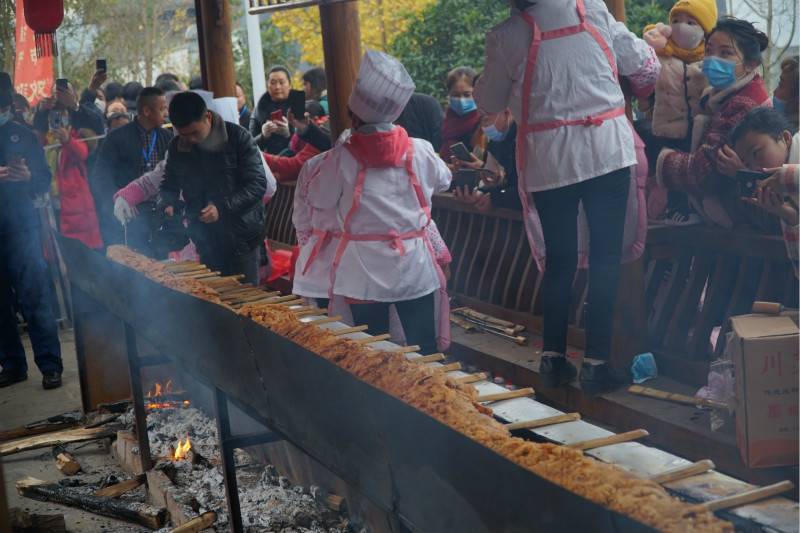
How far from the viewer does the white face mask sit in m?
5.46

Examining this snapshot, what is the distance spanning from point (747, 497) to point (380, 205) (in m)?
3.27

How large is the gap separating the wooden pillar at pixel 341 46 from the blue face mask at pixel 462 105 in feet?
3.77

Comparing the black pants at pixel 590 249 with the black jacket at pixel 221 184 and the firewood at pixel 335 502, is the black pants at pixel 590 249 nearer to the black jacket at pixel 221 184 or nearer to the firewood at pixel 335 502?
the firewood at pixel 335 502

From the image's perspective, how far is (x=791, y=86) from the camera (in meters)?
4.74

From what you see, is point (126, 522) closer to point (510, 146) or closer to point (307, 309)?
point (307, 309)

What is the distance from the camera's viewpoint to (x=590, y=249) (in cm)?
482

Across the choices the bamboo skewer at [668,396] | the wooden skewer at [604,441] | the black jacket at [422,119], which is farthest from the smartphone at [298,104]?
the wooden skewer at [604,441]

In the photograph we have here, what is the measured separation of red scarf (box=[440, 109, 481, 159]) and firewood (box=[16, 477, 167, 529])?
3536 millimetres

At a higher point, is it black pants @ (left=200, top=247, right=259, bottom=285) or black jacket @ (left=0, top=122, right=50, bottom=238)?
black jacket @ (left=0, top=122, right=50, bottom=238)

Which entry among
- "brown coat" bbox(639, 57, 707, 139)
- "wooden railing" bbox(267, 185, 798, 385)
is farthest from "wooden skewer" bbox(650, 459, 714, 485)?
"brown coat" bbox(639, 57, 707, 139)

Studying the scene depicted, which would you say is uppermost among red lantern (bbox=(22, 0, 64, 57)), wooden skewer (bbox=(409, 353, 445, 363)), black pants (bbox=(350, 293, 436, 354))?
red lantern (bbox=(22, 0, 64, 57))

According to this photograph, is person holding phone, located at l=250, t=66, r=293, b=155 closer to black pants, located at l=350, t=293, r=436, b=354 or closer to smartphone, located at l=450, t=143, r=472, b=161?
smartphone, located at l=450, t=143, r=472, b=161

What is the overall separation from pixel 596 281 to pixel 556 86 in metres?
0.93

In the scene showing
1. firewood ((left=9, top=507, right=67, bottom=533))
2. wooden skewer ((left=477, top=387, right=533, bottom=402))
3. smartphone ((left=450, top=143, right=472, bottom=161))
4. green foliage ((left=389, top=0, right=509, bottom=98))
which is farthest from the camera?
green foliage ((left=389, top=0, right=509, bottom=98))
